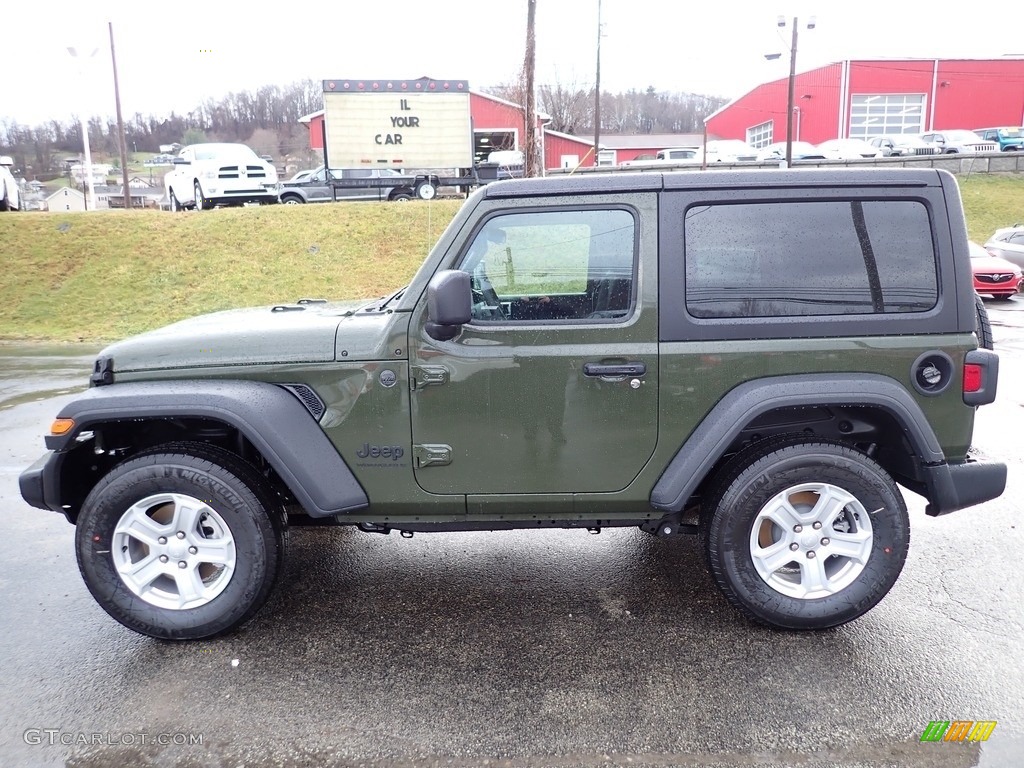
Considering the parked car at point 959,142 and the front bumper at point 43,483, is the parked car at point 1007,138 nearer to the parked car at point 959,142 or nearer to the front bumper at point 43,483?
the parked car at point 959,142

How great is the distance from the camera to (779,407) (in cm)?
320

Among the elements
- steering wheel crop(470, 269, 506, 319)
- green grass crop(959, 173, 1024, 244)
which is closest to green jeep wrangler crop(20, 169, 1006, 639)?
steering wheel crop(470, 269, 506, 319)

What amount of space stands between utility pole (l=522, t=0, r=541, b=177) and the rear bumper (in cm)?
1213

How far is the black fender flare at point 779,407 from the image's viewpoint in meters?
3.20

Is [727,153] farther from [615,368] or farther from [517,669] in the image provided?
[517,669]

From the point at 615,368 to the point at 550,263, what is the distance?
549 mm

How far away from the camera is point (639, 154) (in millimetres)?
63688

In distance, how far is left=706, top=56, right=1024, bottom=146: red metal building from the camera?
44.6 m

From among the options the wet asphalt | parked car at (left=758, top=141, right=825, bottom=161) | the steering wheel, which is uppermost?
parked car at (left=758, top=141, right=825, bottom=161)

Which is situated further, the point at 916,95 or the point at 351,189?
the point at 916,95

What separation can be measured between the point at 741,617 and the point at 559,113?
2249 inches

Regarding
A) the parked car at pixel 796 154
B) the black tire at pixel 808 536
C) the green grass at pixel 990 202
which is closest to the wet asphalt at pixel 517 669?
the black tire at pixel 808 536

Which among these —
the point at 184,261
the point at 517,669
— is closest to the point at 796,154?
the point at 184,261

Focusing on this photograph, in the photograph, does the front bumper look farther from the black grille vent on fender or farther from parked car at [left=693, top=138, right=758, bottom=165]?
parked car at [left=693, top=138, right=758, bottom=165]
